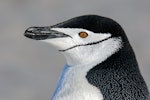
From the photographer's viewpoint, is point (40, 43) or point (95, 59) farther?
Answer: point (40, 43)

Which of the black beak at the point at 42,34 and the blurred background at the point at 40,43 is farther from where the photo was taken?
the blurred background at the point at 40,43

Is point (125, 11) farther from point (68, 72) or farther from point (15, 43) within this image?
point (68, 72)

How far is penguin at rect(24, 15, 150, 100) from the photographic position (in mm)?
1935

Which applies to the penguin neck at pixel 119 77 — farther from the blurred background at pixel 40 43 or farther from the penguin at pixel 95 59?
the blurred background at pixel 40 43

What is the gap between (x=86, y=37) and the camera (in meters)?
2.01

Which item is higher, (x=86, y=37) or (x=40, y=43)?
(x=86, y=37)

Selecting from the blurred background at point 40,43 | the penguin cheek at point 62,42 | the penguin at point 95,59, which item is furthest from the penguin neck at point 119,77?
the blurred background at point 40,43

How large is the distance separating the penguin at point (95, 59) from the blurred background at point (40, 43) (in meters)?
2.67

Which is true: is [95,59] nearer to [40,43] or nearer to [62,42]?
[62,42]

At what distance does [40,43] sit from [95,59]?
3568mm

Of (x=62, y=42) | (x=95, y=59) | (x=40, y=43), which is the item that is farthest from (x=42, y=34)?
(x=40, y=43)

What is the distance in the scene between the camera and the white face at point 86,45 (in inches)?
78.4

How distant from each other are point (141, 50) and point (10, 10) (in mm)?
1569

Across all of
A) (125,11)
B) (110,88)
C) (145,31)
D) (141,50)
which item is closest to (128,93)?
(110,88)
